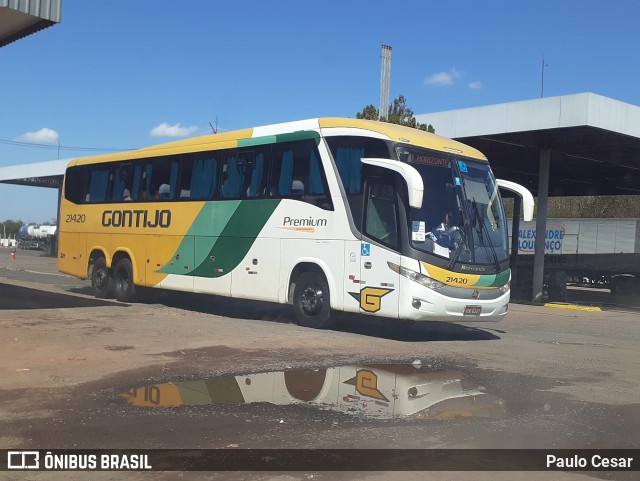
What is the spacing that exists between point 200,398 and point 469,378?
3524mm

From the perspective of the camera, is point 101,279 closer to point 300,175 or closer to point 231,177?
point 231,177

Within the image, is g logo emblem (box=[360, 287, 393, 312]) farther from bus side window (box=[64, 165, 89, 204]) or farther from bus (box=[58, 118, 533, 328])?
bus side window (box=[64, 165, 89, 204])

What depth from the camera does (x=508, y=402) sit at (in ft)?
24.1

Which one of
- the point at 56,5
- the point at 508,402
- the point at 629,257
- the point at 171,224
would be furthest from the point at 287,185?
the point at 629,257

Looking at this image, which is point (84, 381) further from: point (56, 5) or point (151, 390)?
point (56, 5)

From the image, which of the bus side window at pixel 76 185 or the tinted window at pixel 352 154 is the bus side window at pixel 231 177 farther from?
the bus side window at pixel 76 185

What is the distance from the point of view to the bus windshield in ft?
38.1

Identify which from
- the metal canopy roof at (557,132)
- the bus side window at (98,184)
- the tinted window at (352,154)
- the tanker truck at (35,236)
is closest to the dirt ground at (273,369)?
the tinted window at (352,154)

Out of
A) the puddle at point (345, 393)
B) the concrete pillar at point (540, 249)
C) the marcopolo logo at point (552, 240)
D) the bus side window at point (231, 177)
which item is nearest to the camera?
the puddle at point (345, 393)

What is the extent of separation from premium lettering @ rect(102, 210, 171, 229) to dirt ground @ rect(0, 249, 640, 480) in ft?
6.82

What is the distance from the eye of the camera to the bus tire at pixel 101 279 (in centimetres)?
1784

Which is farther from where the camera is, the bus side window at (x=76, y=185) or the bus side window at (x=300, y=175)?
the bus side window at (x=76, y=185)

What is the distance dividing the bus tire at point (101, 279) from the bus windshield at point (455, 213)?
9609 mm

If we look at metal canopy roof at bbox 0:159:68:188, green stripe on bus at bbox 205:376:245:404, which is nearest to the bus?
green stripe on bus at bbox 205:376:245:404
